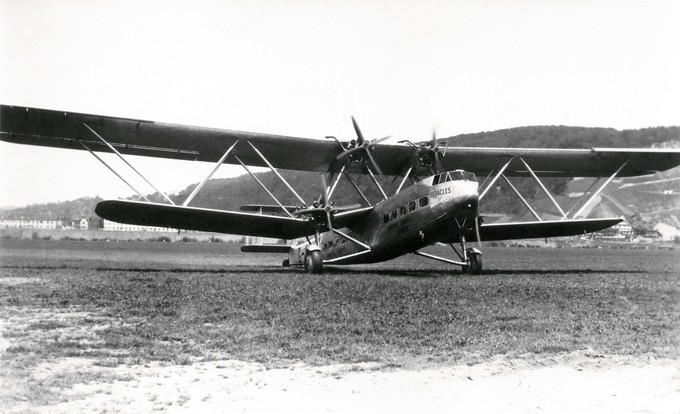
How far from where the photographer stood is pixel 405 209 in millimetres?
17578

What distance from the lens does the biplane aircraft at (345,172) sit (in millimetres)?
16812

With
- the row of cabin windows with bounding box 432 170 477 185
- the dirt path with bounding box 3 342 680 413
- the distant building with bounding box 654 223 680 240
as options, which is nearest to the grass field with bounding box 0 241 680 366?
the dirt path with bounding box 3 342 680 413

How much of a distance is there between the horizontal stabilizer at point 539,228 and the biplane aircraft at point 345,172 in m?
0.04

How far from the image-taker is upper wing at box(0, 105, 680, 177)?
681 inches

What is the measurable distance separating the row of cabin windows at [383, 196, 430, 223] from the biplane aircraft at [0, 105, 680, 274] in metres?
0.05

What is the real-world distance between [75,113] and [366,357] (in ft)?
44.3

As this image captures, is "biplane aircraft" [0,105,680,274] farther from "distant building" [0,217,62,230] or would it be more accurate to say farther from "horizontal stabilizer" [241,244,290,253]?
"distant building" [0,217,62,230]

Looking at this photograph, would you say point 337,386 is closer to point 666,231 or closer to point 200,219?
point 200,219

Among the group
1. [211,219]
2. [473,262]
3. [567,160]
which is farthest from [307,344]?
[567,160]

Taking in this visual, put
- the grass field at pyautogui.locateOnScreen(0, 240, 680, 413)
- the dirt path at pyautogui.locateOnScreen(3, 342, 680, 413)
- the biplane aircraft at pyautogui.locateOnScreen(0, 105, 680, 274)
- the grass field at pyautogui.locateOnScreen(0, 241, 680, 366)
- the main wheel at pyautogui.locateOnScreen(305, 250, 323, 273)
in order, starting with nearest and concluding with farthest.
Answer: the dirt path at pyautogui.locateOnScreen(3, 342, 680, 413) → the grass field at pyautogui.locateOnScreen(0, 240, 680, 413) → the grass field at pyautogui.locateOnScreen(0, 241, 680, 366) → the biplane aircraft at pyautogui.locateOnScreen(0, 105, 680, 274) → the main wheel at pyautogui.locateOnScreen(305, 250, 323, 273)

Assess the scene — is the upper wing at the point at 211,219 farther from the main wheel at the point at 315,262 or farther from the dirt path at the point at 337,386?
the dirt path at the point at 337,386

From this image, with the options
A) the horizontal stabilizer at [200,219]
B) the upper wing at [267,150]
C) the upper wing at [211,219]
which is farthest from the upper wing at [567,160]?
the horizontal stabilizer at [200,219]

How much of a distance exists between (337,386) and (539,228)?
55.7 feet

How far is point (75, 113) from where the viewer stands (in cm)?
1673
